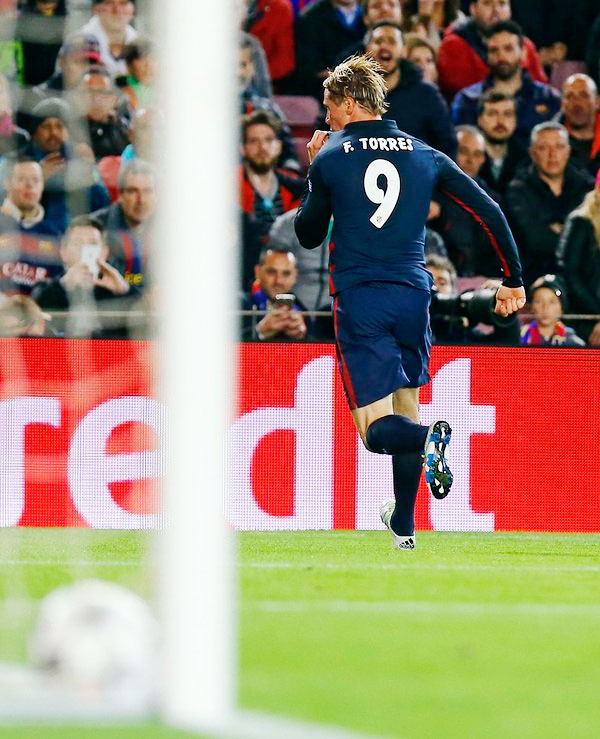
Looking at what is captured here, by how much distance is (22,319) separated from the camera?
345 inches

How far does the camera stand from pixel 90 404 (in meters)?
8.70

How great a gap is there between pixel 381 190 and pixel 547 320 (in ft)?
9.56

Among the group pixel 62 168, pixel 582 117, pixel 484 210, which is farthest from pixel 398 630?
pixel 582 117

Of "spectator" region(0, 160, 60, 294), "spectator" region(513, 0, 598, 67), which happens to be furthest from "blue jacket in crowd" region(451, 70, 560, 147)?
"spectator" region(0, 160, 60, 294)

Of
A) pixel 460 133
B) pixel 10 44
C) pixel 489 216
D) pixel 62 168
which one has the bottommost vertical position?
pixel 489 216

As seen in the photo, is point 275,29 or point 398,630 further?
point 275,29

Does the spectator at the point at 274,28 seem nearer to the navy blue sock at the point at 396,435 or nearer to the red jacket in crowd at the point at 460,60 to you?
the red jacket in crowd at the point at 460,60

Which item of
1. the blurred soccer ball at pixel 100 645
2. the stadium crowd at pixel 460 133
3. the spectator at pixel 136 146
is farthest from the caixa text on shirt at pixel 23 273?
the blurred soccer ball at pixel 100 645

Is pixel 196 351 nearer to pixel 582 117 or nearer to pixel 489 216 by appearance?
pixel 489 216

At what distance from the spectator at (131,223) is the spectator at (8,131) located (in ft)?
1.98

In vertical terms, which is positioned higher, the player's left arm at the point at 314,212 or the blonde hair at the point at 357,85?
the blonde hair at the point at 357,85

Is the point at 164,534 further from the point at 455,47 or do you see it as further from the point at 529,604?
the point at 455,47

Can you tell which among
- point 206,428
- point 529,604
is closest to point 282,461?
point 529,604

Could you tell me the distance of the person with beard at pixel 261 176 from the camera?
36.3 feet
